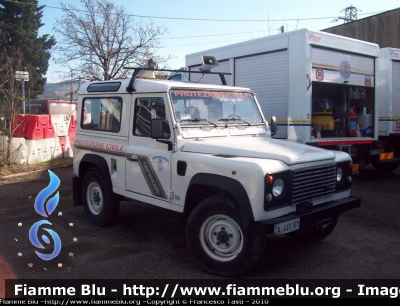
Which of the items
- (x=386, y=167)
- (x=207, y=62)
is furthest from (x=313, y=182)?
(x=386, y=167)

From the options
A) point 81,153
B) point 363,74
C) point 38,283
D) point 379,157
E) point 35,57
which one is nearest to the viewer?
point 38,283

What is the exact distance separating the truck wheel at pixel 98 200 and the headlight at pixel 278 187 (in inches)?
110

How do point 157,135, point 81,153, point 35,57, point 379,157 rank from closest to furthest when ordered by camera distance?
point 157,135 < point 81,153 < point 379,157 < point 35,57

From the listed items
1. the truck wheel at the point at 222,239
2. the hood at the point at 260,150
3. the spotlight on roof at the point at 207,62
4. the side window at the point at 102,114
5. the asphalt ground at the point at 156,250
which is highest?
the spotlight on roof at the point at 207,62

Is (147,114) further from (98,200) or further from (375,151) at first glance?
(375,151)

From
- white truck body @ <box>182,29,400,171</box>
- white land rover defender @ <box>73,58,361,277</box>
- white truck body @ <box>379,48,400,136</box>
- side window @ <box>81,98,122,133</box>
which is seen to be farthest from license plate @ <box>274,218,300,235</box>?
white truck body @ <box>379,48,400,136</box>

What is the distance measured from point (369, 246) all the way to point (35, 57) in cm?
3866

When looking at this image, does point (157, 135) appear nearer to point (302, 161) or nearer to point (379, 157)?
point (302, 161)

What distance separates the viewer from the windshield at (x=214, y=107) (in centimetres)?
534

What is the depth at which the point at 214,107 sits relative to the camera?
568cm

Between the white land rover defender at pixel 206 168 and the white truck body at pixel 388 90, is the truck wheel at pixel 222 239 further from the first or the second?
the white truck body at pixel 388 90

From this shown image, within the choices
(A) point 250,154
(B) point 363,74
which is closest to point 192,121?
(A) point 250,154

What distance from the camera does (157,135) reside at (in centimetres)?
493

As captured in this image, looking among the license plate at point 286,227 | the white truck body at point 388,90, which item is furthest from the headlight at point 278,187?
the white truck body at point 388,90
